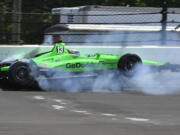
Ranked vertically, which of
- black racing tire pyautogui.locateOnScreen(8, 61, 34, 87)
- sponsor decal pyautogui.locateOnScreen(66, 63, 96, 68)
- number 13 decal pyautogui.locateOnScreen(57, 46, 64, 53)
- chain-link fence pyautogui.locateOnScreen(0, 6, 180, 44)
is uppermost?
chain-link fence pyautogui.locateOnScreen(0, 6, 180, 44)

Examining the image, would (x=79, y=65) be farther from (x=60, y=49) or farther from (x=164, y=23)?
(x=164, y=23)

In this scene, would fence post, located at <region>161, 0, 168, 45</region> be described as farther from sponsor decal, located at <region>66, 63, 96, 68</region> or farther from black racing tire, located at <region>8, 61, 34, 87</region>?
black racing tire, located at <region>8, 61, 34, 87</region>

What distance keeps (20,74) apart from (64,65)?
1.04 meters

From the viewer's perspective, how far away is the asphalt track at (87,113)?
733 centimetres

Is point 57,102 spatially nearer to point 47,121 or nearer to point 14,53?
point 47,121

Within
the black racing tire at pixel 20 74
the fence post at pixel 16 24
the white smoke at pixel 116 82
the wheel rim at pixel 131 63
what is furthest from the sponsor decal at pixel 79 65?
the fence post at pixel 16 24

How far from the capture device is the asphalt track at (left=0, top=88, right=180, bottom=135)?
733 centimetres

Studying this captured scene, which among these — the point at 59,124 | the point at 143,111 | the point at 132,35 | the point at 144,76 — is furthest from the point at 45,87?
the point at 132,35

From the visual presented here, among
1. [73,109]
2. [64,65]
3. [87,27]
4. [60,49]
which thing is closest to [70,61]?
[64,65]

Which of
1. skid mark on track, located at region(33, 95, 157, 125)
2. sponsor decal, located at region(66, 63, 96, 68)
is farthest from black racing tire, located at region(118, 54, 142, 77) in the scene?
skid mark on track, located at region(33, 95, 157, 125)

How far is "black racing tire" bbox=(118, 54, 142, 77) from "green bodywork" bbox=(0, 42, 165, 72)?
0.13 metres

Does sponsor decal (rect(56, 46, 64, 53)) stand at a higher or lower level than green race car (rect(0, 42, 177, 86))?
higher

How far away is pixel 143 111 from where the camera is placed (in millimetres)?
9188

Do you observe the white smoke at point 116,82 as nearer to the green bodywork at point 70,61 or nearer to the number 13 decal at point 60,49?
the green bodywork at point 70,61
